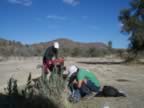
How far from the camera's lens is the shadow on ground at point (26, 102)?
28.6ft

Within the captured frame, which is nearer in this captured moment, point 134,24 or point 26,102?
point 26,102

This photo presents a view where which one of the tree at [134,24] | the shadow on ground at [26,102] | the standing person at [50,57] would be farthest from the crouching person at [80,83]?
the tree at [134,24]

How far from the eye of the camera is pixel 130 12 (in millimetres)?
39875

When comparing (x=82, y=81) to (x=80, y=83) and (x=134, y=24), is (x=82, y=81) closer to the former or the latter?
(x=80, y=83)

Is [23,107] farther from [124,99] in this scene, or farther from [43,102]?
[124,99]

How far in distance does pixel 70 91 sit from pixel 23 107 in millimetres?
2454

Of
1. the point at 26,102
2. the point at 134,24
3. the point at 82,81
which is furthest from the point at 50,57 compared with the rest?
the point at 134,24

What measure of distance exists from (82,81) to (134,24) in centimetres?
2811

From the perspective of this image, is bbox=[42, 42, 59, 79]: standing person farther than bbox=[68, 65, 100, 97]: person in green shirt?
Yes

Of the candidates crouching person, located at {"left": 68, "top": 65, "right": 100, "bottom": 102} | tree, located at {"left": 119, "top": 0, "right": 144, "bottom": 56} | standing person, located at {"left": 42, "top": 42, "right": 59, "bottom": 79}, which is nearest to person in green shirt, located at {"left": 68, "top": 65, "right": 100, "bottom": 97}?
crouching person, located at {"left": 68, "top": 65, "right": 100, "bottom": 102}

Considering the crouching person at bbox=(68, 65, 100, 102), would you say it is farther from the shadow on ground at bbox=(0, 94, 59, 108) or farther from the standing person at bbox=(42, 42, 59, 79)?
the standing person at bbox=(42, 42, 59, 79)

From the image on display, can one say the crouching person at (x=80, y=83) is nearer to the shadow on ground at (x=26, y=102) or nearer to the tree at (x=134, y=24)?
the shadow on ground at (x=26, y=102)

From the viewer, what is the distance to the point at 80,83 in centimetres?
1088

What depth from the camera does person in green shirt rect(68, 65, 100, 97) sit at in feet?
35.6
